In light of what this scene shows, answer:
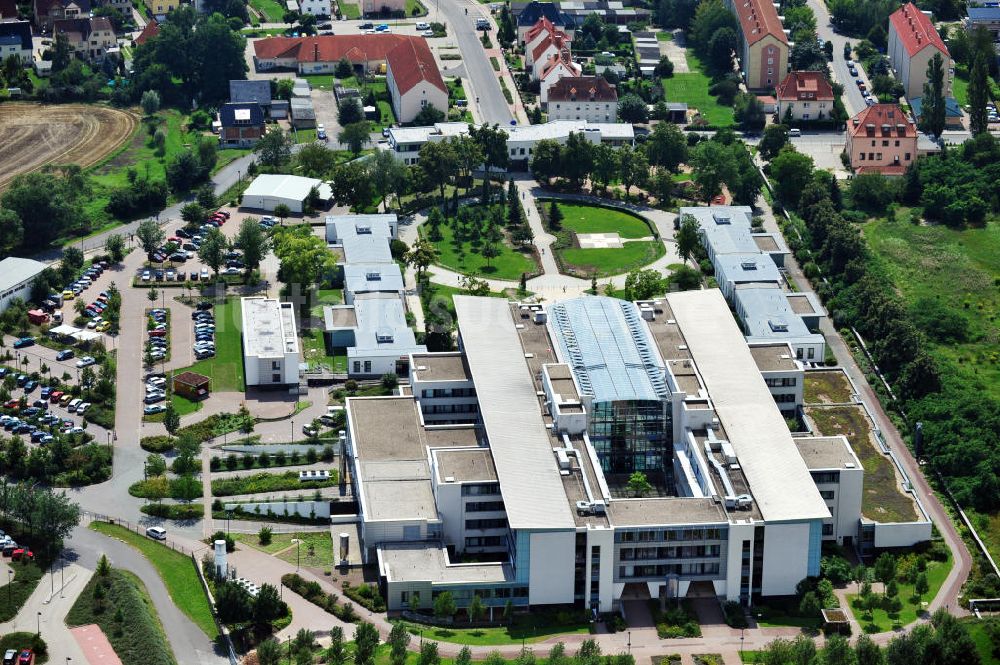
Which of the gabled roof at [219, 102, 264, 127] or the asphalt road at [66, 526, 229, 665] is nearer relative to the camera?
the asphalt road at [66, 526, 229, 665]

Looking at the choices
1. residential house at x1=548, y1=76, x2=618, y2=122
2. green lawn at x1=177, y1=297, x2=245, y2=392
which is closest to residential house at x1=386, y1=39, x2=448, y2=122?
residential house at x1=548, y1=76, x2=618, y2=122

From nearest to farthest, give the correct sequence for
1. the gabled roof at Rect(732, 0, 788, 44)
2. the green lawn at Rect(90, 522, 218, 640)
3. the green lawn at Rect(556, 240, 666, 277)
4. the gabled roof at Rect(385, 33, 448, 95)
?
the green lawn at Rect(90, 522, 218, 640) < the green lawn at Rect(556, 240, 666, 277) < the gabled roof at Rect(385, 33, 448, 95) < the gabled roof at Rect(732, 0, 788, 44)

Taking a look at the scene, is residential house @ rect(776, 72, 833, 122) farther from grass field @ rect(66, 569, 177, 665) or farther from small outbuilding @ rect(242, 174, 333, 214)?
grass field @ rect(66, 569, 177, 665)

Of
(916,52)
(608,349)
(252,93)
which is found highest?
(608,349)

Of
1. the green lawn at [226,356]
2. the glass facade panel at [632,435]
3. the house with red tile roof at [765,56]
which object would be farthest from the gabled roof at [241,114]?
the glass facade panel at [632,435]

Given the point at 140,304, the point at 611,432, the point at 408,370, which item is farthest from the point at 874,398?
the point at 140,304

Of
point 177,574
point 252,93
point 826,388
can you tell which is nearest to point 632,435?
point 826,388

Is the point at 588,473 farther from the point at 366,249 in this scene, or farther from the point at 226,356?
the point at 366,249
